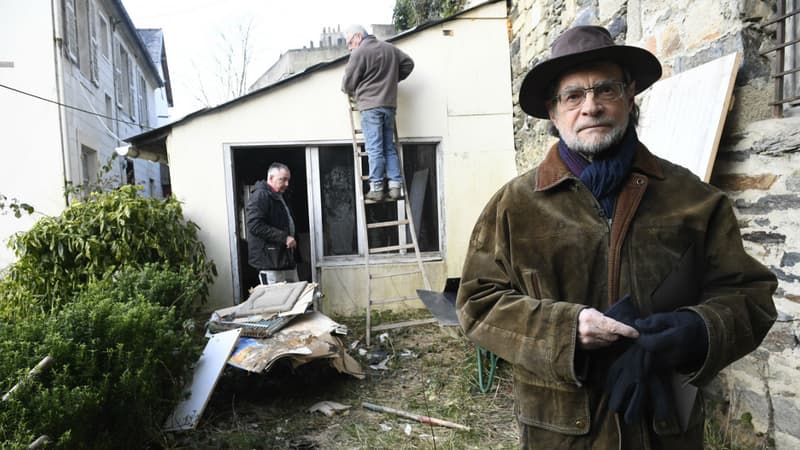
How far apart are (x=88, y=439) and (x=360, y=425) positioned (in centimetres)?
172

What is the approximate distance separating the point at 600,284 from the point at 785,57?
192 cm

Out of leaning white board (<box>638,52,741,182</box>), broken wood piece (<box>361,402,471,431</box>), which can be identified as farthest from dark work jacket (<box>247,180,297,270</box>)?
leaning white board (<box>638,52,741,182</box>)

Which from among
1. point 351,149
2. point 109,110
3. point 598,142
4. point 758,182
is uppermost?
point 109,110

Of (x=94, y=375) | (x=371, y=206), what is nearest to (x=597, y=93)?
(x=94, y=375)

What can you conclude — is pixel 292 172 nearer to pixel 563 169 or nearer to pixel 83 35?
pixel 83 35

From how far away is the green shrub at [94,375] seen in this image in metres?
1.91

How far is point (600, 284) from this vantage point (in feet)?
4.37

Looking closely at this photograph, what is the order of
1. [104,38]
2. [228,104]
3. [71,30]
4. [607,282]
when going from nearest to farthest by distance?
[607,282] < [228,104] < [71,30] < [104,38]

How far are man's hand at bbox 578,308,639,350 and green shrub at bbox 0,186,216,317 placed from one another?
13.8 feet

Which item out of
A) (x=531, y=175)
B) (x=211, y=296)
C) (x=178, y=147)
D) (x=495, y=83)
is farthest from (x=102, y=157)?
(x=531, y=175)

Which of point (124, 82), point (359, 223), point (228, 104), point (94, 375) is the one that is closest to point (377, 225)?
point (359, 223)

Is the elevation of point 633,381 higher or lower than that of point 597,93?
lower

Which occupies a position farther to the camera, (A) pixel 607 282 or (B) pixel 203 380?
(B) pixel 203 380

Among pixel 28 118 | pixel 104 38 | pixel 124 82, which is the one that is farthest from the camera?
pixel 124 82
